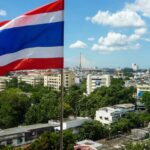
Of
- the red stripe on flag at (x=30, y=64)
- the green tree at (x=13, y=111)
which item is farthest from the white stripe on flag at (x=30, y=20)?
the green tree at (x=13, y=111)

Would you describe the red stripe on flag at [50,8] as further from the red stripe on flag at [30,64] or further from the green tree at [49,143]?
the green tree at [49,143]

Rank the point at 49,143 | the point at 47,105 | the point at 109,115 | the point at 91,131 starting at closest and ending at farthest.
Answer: the point at 49,143
the point at 91,131
the point at 109,115
the point at 47,105

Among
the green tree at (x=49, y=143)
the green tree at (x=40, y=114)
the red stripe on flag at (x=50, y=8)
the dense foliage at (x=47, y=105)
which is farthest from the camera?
the dense foliage at (x=47, y=105)

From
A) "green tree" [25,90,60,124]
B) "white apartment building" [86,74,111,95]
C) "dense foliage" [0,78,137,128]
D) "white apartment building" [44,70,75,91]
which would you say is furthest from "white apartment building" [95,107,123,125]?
"white apartment building" [44,70,75,91]

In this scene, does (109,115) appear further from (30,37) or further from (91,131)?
(30,37)

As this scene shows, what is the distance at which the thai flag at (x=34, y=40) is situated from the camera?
409cm

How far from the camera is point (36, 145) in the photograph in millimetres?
14781

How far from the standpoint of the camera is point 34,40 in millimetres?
4160

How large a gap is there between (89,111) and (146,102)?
6.66 m

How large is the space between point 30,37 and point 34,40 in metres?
0.06

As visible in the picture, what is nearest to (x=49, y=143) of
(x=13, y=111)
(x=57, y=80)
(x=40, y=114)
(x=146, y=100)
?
(x=40, y=114)

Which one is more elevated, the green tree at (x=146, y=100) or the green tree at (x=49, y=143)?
the green tree at (x=146, y=100)

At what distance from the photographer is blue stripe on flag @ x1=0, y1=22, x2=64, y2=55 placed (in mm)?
4098

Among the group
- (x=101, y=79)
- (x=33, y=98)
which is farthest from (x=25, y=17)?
(x=101, y=79)
